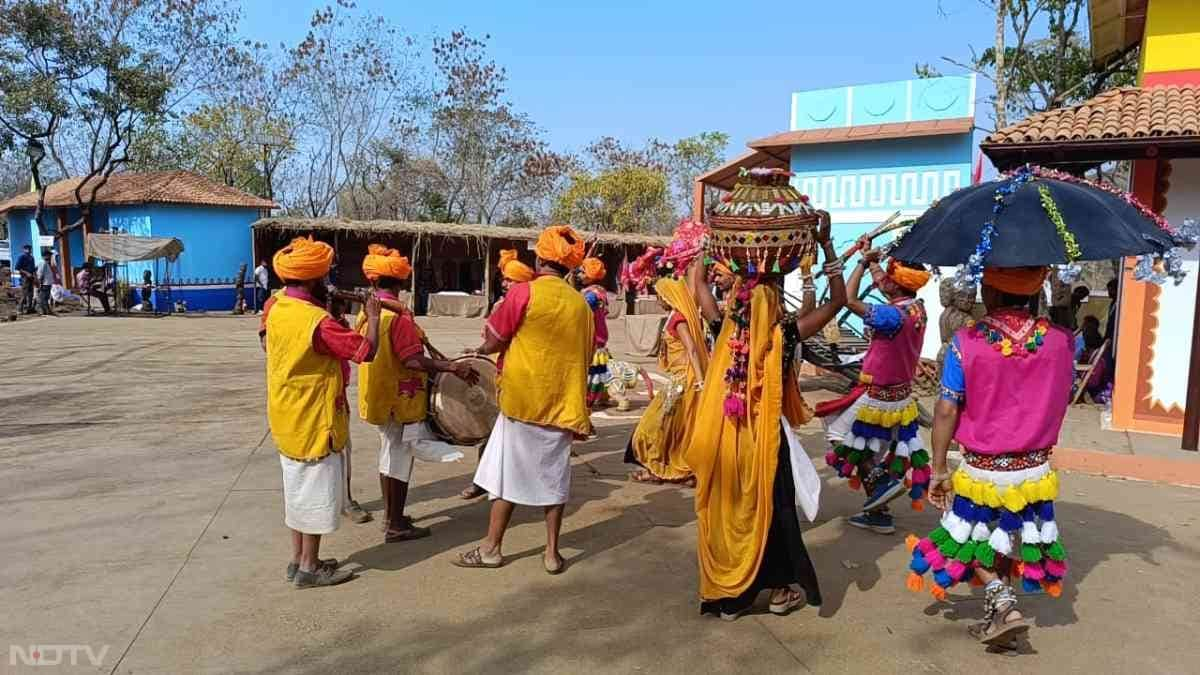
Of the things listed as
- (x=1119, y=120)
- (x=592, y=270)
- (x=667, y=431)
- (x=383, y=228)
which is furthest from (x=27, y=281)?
(x=1119, y=120)

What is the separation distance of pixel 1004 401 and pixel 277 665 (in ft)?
10.5

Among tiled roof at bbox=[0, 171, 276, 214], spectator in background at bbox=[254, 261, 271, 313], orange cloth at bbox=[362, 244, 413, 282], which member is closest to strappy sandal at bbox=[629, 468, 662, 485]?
orange cloth at bbox=[362, 244, 413, 282]

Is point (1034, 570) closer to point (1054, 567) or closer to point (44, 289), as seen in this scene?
point (1054, 567)

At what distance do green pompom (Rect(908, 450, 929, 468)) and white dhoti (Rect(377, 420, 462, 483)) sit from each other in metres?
2.75

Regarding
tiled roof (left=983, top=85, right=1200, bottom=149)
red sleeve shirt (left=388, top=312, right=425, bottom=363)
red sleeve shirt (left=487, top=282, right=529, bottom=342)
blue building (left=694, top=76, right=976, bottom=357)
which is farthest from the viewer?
blue building (left=694, top=76, right=976, bottom=357)

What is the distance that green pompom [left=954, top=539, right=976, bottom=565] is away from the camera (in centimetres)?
354

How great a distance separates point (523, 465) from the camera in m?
4.44

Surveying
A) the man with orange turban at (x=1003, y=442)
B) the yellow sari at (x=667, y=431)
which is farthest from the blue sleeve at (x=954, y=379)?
the yellow sari at (x=667, y=431)

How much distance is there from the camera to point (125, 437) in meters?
7.47

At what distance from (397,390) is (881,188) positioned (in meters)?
13.2

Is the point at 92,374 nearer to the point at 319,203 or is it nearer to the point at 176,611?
the point at 176,611

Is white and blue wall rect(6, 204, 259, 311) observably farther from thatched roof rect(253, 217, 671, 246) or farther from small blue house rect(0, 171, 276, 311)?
thatched roof rect(253, 217, 671, 246)

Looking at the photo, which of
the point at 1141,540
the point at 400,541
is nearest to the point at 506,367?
the point at 400,541

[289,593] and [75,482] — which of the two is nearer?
[289,593]
